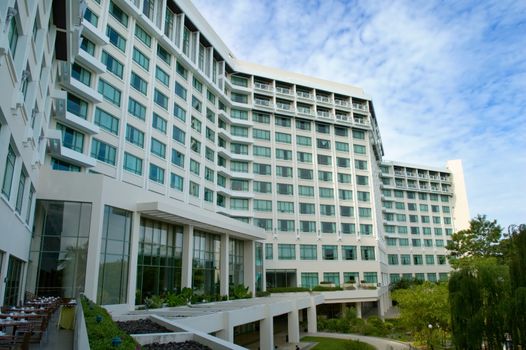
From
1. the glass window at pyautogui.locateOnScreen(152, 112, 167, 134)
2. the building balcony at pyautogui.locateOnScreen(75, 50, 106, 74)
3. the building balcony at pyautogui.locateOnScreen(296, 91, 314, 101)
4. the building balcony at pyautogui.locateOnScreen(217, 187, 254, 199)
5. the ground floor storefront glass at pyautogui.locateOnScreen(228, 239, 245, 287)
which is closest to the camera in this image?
the building balcony at pyautogui.locateOnScreen(75, 50, 106, 74)

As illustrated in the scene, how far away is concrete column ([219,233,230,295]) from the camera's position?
41938 millimetres

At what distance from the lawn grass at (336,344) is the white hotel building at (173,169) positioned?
10.7m

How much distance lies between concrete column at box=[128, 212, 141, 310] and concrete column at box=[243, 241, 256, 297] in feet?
67.0

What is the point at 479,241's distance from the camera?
207 feet

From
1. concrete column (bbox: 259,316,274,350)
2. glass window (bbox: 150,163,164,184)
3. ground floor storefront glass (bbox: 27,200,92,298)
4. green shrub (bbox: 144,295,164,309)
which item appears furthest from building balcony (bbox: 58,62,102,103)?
concrete column (bbox: 259,316,274,350)

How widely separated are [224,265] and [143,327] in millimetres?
25016

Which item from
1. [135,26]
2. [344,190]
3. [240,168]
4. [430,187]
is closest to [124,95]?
[135,26]

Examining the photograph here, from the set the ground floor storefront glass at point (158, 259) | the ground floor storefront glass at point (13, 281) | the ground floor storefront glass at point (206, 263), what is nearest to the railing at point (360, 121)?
the ground floor storefront glass at point (206, 263)

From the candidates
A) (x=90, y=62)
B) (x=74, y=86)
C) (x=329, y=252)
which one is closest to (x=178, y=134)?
(x=90, y=62)

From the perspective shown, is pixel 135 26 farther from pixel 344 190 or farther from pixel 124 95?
pixel 344 190

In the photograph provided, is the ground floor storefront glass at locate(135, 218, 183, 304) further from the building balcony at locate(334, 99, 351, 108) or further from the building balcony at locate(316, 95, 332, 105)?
the building balcony at locate(334, 99, 351, 108)

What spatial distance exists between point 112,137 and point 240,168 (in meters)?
25.9

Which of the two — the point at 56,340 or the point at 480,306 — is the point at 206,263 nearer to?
the point at 480,306

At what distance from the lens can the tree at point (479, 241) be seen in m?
61.4
